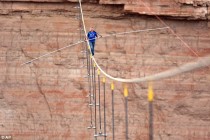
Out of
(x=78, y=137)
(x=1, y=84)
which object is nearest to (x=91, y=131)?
(x=78, y=137)

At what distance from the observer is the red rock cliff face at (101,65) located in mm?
9500

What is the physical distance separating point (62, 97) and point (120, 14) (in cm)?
157

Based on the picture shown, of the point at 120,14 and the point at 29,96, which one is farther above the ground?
the point at 120,14

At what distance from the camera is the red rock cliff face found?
9.50m

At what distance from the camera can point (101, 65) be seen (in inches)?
377

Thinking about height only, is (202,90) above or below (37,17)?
below

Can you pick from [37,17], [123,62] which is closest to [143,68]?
[123,62]

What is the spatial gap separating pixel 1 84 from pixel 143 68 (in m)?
2.25

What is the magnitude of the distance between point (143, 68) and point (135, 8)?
0.94 meters

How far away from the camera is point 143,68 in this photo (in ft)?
31.4

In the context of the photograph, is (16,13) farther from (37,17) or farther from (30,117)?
(30,117)

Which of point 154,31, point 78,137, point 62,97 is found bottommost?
point 78,137

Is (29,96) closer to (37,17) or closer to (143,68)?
(37,17)

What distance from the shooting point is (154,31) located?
9.57m
